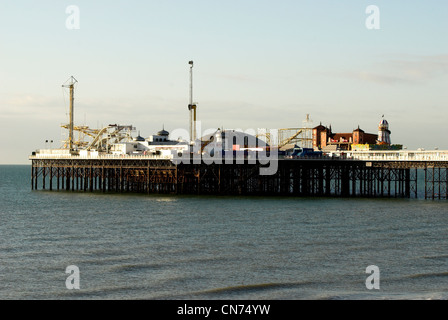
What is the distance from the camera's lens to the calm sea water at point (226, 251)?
1177 inches

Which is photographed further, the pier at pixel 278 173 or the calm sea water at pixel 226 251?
the pier at pixel 278 173

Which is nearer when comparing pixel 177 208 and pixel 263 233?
pixel 263 233

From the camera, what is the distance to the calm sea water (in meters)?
29.9

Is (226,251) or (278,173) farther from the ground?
(278,173)

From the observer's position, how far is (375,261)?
1432 inches

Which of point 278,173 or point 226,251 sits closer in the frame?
point 226,251

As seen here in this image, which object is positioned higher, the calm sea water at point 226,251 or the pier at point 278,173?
the pier at point 278,173

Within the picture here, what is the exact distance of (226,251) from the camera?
39.4 metres

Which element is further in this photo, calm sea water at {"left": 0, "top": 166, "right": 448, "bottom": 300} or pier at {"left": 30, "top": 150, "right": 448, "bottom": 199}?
pier at {"left": 30, "top": 150, "right": 448, "bottom": 199}

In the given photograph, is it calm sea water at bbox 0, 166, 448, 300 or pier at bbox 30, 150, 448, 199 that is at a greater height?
pier at bbox 30, 150, 448, 199

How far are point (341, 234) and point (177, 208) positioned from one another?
78.5 feet
